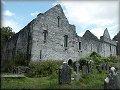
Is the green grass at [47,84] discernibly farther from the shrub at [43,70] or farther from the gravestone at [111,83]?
the shrub at [43,70]

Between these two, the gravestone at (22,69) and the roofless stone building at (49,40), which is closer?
the gravestone at (22,69)

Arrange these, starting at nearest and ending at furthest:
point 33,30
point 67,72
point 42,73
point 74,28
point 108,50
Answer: point 67,72, point 42,73, point 33,30, point 74,28, point 108,50

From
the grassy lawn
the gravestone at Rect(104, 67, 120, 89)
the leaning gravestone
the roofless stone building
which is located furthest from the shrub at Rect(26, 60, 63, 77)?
the gravestone at Rect(104, 67, 120, 89)

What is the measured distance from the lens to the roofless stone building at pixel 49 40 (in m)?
30.7

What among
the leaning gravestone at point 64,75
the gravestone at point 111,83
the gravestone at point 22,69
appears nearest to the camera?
the gravestone at point 111,83

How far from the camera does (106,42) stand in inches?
2030

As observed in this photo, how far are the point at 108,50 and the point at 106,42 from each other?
178 cm

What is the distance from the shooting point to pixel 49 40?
107 ft

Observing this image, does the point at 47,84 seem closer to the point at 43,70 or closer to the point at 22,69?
the point at 43,70

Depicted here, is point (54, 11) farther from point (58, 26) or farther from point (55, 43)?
point (55, 43)

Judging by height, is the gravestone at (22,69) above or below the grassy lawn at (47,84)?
above

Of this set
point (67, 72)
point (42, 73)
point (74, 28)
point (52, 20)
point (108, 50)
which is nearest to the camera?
point (67, 72)

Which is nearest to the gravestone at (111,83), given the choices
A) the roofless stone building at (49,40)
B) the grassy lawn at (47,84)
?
the grassy lawn at (47,84)

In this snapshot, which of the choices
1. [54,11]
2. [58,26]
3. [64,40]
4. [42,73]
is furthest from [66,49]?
[42,73]
